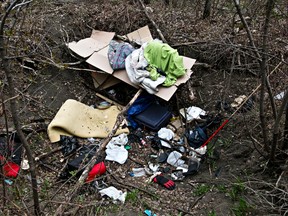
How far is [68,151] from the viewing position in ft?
18.1

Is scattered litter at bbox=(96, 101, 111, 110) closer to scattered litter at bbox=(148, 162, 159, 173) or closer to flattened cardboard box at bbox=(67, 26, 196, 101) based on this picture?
flattened cardboard box at bbox=(67, 26, 196, 101)

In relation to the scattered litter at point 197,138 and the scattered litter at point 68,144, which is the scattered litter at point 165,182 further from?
the scattered litter at point 68,144

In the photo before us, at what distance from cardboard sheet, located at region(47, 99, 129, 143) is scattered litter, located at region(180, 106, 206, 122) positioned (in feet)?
3.42

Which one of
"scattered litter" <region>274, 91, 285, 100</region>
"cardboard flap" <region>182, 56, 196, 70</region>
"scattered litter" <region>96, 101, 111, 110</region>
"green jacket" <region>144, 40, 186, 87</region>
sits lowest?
"scattered litter" <region>96, 101, 111, 110</region>

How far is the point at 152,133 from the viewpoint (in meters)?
6.34

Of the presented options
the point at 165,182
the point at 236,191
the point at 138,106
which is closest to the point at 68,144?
the point at 138,106

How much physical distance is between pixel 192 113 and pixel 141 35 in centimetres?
182

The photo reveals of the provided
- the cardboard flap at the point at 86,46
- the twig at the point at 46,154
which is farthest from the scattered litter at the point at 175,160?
the cardboard flap at the point at 86,46

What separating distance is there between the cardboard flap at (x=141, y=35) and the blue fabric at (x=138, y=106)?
1.26 meters

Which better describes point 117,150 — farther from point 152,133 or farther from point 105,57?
point 105,57

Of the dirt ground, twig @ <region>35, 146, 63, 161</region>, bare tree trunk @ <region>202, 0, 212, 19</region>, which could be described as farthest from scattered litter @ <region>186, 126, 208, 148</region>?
bare tree trunk @ <region>202, 0, 212, 19</region>

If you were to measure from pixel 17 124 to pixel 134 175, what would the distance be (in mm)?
2539

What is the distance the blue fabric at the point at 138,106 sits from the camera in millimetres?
6316

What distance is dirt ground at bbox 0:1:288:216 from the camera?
14.4ft
